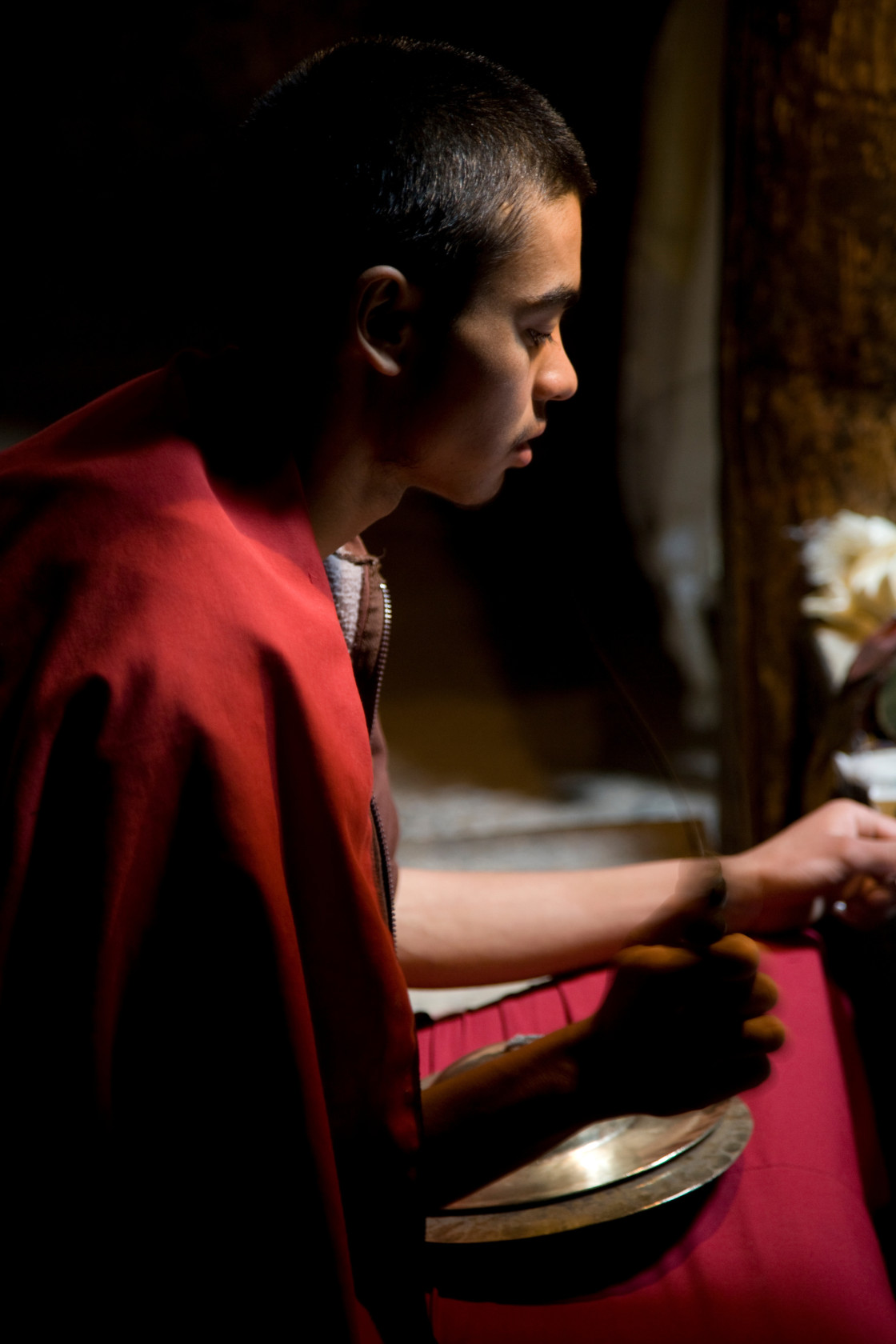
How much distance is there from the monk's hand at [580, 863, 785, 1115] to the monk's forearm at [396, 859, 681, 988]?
47 cm

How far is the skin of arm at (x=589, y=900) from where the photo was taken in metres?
1.25

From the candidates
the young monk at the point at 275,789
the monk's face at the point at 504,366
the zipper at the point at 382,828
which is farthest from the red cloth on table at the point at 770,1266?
the monk's face at the point at 504,366

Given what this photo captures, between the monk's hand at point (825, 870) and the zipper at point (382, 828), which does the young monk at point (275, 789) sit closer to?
the zipper at point (382, 828)

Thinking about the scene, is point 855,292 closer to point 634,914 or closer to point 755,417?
point 755,417

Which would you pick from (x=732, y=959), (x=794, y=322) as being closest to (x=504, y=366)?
(x=732, y=959)

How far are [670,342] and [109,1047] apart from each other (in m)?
2.99

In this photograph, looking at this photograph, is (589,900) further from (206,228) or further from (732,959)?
(206,228)

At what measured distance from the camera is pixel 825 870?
4.29ft

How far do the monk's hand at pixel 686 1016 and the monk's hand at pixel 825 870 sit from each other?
1.80 ft

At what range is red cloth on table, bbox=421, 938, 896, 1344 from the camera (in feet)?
2.66

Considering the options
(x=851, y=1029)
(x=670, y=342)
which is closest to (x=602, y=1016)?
(x=851, y=1029)

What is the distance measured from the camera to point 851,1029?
50.3 inches

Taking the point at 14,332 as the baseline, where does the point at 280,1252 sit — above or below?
below

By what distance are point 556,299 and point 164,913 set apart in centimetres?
59
